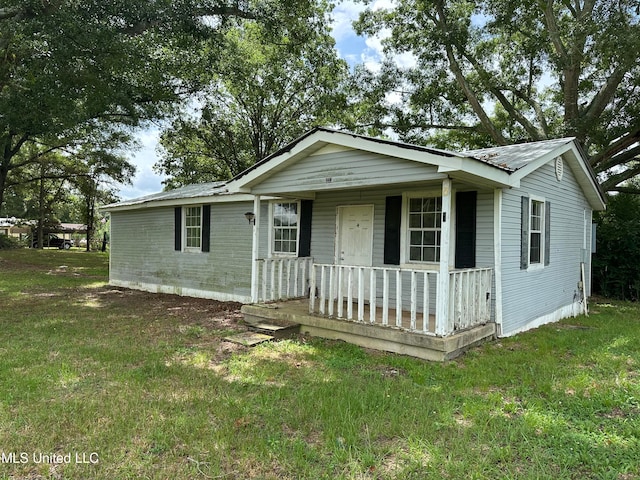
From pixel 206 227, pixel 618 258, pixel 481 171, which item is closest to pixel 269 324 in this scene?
pixel 481 171

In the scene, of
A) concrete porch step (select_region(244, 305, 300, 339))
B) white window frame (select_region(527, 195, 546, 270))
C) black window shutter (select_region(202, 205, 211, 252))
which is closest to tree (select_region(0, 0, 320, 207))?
black window shutter (select_region(202, 205, 211, 252))

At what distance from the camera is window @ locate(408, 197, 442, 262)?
684 centimetres

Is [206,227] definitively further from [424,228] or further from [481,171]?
[481,171]

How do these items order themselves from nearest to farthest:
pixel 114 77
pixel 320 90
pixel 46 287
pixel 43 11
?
pixel 43 11
pixel 114 77
pixel 46 287
pixel 320 90

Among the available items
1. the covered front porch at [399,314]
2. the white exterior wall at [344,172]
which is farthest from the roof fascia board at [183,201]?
the covered front porch at [399,314]

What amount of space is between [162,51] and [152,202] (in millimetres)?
5266

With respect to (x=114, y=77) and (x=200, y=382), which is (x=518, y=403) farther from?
A: (x=114, y=77)

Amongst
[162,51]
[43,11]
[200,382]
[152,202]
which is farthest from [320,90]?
[200,382]

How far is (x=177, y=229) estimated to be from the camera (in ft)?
36.6

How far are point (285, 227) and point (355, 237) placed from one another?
5.90 feet

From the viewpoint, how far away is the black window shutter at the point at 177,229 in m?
11.1

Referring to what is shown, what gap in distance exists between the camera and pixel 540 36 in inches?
512

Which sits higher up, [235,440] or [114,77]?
[114,77]

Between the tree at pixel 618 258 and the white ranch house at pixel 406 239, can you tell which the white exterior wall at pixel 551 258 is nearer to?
the white ranch house at pixel 406 239
